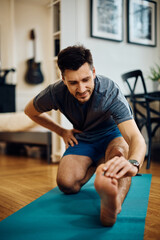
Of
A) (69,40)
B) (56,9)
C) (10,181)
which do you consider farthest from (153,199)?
(56,9)

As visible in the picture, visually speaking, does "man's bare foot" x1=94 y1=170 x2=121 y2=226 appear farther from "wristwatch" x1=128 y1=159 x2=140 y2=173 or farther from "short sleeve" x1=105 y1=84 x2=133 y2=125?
"short sleeve" x1=105 y1=84 x2=133 y2=125

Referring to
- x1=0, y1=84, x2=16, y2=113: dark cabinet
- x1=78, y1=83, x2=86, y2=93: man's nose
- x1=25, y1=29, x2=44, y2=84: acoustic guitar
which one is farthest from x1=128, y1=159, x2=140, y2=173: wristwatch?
x1=25, y1=29, x2=44, y2=84: acoustic guitar

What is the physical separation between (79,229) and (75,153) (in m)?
0.58

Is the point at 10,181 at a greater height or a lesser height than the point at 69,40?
lesser

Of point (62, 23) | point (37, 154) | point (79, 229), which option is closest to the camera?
point (79, 229)

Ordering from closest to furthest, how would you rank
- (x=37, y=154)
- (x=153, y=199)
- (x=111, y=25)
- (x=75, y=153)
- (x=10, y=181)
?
(x=153, y=199)
(x=75, y=153)
(x=10, y=181)
(x=111, y=25)
(x=37, y=154)

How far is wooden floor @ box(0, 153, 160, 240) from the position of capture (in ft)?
3.78

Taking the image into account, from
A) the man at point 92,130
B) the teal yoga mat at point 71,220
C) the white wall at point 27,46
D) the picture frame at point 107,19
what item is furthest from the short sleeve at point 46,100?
the white wall at point 27,46

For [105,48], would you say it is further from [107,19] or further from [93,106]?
[93,106]

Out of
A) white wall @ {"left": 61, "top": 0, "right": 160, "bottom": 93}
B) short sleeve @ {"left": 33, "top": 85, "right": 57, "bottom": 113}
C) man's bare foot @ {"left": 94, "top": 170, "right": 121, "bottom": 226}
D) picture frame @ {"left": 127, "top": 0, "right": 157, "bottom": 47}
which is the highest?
picture frame @ {"left": 127, "top": 0, "right": 157, "bottom": 47}

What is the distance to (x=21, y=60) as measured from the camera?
179 inches

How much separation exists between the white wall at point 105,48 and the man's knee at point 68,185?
4.39 ft

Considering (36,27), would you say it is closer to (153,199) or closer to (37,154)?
(37,154)

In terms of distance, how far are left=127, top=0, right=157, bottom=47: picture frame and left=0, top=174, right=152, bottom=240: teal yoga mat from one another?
199cm
